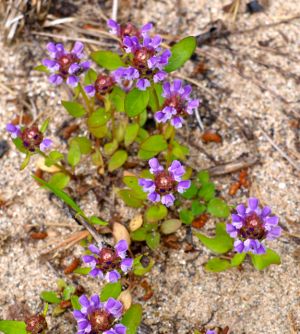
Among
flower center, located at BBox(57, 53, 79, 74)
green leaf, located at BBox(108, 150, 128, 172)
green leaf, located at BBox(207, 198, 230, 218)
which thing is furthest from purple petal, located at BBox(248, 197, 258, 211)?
flower center, located at BBox(57, 53, 79, 74)

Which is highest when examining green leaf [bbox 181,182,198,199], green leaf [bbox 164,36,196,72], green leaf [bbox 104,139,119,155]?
green leaf [bbox 164,36,196,72]

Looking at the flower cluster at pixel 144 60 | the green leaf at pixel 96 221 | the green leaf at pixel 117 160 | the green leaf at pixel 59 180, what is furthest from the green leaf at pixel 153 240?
the flower cluster at pixel 144 60

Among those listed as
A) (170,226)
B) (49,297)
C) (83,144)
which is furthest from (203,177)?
(49,297)

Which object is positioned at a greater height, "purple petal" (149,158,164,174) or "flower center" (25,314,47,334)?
"purple petal" (149,158,164,174)

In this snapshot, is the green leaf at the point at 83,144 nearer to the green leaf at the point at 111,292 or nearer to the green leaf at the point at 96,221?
the green leaf at the point at 96,221

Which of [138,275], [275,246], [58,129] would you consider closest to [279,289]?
[275,246]

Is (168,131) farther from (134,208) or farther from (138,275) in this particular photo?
(138,275)

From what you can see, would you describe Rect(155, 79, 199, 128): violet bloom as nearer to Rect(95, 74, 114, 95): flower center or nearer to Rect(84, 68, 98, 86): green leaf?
Rect(95, 74, 114, 95): flower center
